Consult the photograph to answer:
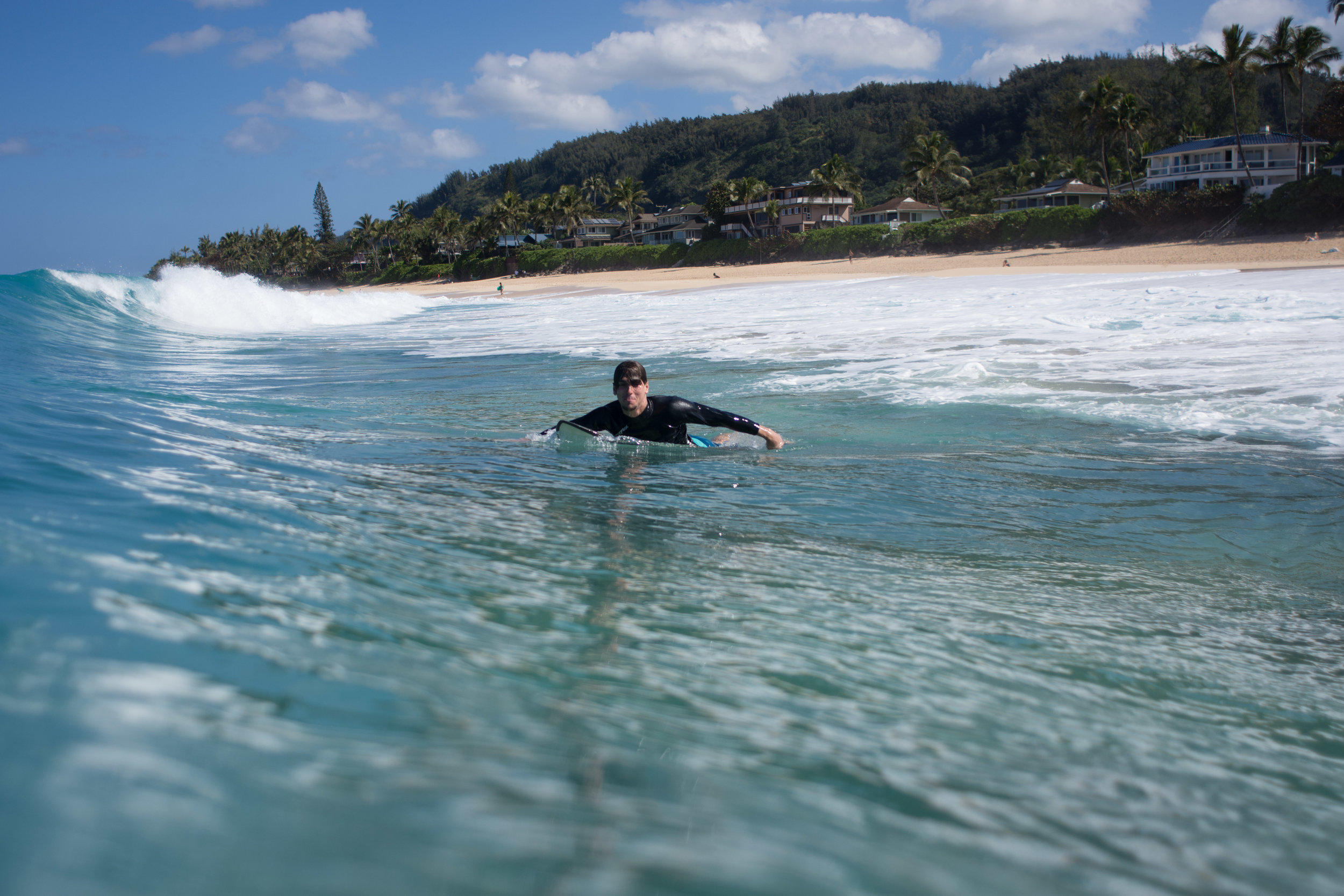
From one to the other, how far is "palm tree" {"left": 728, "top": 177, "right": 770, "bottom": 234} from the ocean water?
8190cm

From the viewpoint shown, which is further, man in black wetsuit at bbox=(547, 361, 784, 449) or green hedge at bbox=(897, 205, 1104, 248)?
green hedge at bbox=(897, 205, 1104, 248)

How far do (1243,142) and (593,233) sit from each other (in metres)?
72.9

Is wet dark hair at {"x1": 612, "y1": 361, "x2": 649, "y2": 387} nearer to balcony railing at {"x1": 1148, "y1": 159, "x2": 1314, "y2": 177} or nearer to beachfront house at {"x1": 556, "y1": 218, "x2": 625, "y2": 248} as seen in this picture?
balcony railing at {"x1": 1148, "y1": 159, "x2": 1314, "y2": 177}

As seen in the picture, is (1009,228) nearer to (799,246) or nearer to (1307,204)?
(1307,204)

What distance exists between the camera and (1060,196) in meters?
76.9

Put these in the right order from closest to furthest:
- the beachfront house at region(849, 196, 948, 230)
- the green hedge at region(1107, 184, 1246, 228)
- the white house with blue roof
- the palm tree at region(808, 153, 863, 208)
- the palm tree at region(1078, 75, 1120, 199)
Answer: the green hedge at region(1107, 184, 1246, 228)
the white house with blue roof
the palm tree at region(1078, 75, 1120, 199)
the beachfront house at region(849, 196, 948, 230)
the palm tree at region(808, 153, 863, 208)

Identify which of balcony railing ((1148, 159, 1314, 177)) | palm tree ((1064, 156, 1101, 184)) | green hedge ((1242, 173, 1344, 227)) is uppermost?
palm tree ((1064, 156, 1101, 184))

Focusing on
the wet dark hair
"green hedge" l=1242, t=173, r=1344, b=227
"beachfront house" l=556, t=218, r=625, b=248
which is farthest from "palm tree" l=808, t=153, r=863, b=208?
the wet dark hair

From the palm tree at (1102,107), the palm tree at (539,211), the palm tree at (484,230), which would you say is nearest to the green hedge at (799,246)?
the palm tree at (1102,107)

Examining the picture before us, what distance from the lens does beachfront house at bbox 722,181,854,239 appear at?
287ft

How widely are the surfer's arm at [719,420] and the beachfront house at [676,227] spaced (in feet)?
301

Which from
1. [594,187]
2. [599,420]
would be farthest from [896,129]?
[599,420]

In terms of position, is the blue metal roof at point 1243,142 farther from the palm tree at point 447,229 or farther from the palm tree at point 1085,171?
the palm tree at point 447,229

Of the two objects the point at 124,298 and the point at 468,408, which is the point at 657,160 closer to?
the point at 124,298
